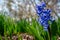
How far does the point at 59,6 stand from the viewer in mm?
8016

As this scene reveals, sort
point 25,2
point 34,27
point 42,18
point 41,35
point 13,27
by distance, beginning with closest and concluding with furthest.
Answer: point 42,18 < point 41,35 < point 34,27 < point 13,27 < point 25,2

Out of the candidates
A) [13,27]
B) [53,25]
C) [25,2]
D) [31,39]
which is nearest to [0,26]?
[13,27]

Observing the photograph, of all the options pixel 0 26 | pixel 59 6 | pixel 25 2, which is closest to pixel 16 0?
pixel 25 2

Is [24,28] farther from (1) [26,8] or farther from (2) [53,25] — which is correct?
(1) [26,8]

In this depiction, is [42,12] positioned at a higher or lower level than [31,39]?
higher

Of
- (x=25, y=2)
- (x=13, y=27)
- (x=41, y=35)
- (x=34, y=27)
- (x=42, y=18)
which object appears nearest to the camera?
(x=42, y=18)

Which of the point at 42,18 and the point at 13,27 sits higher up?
the point at 42,18

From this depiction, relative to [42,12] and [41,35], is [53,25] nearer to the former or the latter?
[41,35]

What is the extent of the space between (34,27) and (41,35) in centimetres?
17

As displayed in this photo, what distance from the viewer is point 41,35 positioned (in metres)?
2.07

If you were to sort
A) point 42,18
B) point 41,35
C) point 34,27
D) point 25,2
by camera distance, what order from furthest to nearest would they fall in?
point 25,2 → point 34,27 → point 41,35 → point 42,18

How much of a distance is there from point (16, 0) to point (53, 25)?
19.2 feet

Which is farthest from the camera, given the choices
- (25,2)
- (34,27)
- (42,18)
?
(25,2)

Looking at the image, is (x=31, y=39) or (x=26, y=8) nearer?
(x=31, y=39)
